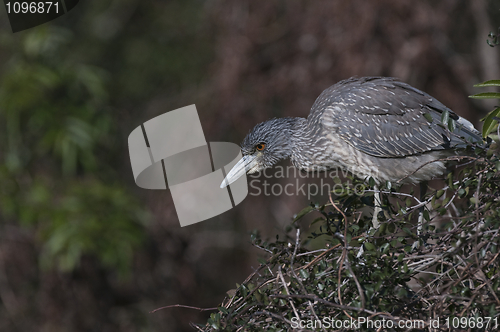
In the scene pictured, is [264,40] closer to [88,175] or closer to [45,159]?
[88,175]

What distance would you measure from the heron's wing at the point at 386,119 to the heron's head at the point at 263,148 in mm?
370

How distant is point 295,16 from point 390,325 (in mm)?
4824

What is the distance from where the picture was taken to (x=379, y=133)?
3.04 metres

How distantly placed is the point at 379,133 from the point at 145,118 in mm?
4645

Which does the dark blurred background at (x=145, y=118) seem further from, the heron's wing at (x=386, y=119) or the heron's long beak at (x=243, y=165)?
→ the heron's wing at (x=386, y=119)

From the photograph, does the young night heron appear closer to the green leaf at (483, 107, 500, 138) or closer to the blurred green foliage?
the green leaf at (483, 107, 500, 138)

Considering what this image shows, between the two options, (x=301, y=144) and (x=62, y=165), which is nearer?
(x=301, y=144)

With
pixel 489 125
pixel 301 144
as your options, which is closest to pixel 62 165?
pixel 301 144

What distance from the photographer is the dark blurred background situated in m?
4.82

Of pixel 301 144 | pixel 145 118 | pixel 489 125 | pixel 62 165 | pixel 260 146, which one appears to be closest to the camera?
pixel 489 125

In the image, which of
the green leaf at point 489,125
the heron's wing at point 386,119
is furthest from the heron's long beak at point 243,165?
the green leaf at point 489,125

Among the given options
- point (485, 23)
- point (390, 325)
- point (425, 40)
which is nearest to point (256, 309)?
point (390, 325)

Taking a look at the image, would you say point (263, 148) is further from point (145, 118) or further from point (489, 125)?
point (145, 118)

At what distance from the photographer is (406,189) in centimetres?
511
